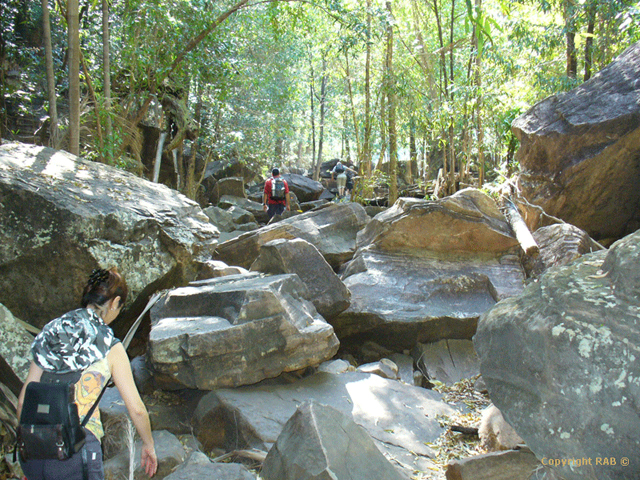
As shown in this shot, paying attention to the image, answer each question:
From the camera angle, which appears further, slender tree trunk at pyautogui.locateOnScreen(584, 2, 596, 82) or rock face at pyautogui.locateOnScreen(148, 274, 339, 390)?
slender tree trunk at pyautogui.locateOnScreen(584, 2, 596, 82)

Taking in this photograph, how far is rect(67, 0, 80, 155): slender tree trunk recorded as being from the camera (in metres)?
5.14

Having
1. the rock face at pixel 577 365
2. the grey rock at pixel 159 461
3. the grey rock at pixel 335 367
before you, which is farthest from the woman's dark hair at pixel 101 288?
the grey rock at pixel 335 367

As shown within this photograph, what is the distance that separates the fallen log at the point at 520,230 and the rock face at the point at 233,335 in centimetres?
322

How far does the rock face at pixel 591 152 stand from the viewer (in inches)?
269

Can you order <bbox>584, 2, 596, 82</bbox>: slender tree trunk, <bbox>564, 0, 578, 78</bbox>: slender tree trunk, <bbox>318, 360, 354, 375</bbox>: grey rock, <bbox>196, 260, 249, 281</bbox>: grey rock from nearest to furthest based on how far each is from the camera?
<bbox>318, 360, 354, 375</bbox>: grey rock → <bbox>196, 260, 249, 281</bbox>: grey rock → <bbox>584, 2, 596, 82</bbox>: slender tree trunk → <bbox>564, 0, 578, 78</bbox>: slender tree trunk

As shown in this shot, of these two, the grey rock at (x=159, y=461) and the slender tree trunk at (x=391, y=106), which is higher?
the slender tree trunk at (x=391, y=106)

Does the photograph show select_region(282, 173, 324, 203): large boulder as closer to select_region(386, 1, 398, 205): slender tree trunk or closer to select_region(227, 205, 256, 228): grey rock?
select_region(227, 205, 256, 228): grey rock

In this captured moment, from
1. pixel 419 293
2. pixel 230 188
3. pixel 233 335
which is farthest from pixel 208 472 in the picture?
pixel 230 188

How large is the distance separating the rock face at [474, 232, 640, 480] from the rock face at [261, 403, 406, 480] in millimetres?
679

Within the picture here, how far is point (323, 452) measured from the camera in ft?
7.27

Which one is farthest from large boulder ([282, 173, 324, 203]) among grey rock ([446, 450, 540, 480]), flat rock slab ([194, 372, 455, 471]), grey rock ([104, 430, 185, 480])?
grey rock ([446, 450, 540, 480])

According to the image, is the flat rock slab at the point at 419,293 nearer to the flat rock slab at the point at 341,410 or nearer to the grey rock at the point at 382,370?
the grey rock at the point at 382,370

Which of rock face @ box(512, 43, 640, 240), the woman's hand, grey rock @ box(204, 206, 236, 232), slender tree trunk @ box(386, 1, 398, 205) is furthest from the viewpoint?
grey rock @ box(204, 206, 236, 232)

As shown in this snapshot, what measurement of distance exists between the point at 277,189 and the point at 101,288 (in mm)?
8849
